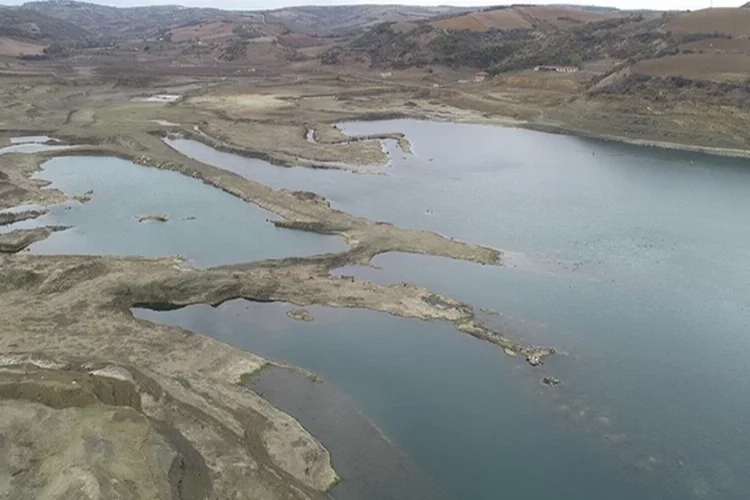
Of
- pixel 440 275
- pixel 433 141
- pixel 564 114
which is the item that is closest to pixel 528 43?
pixel 564 114

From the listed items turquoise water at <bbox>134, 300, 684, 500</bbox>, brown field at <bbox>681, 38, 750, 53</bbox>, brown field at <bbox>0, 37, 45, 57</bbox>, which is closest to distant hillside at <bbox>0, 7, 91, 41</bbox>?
brown field at <bbox>0, 37, 45, 57</bbox>

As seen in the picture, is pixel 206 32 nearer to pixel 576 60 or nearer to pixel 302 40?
pixel 302 40

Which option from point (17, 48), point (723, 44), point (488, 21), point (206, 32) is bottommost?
point (17, 48)

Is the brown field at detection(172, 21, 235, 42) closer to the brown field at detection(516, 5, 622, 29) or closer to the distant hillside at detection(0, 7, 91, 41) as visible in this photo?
the distant hillside at detection(0, 7, 91, 41)

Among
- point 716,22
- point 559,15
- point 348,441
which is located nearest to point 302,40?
point 559,15

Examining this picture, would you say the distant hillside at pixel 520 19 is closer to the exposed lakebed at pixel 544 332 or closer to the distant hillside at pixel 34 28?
the exposed lakebed at pixel 544 332

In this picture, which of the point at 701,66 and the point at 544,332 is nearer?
the point at 544,332
